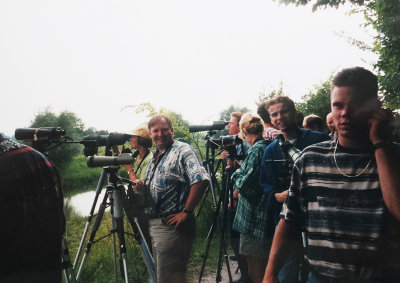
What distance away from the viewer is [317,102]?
229 cm

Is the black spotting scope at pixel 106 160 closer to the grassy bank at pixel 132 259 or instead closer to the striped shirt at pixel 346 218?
the striped shirt at pixel 346 218

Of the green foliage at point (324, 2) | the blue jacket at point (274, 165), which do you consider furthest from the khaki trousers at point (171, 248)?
the green foliage at point (324, 2)

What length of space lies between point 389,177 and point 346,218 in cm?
15

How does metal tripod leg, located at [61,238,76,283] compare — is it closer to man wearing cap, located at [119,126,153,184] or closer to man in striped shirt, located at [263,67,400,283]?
man wearing cap, located at [119,126,153,184]

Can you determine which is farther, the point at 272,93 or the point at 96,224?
the point at 272,93

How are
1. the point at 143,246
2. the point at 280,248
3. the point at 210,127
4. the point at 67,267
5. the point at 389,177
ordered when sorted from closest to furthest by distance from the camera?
the point at 389,177, the point at 280,248, the point at 67,267, the point at 143,246, the point at 210,127

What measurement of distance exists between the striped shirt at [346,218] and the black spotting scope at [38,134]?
1.33 m

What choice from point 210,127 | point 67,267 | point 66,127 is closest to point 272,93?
point 210,127

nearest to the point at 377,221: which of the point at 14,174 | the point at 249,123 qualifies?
the point at 14,174

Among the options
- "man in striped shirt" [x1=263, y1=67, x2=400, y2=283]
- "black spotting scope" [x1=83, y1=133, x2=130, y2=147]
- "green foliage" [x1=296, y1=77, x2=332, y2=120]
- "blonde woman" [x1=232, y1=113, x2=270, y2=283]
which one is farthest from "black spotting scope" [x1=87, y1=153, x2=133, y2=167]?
"green foliage" [x1=296, y1=77, x2=332, y2=120]

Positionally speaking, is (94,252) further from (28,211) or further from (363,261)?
(363,261)

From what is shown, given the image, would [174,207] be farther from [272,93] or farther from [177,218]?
[272,93]

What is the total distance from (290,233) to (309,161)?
0.23 meters

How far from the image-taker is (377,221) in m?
0.70
